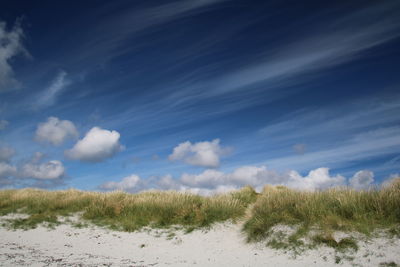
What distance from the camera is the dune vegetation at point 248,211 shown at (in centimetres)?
1201

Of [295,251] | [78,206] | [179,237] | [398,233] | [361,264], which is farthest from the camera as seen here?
[78,206]

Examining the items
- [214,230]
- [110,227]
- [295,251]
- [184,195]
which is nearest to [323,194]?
[295,251]

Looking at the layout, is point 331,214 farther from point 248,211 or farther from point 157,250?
point 157,250

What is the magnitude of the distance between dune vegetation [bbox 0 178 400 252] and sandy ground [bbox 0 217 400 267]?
52 centimetres

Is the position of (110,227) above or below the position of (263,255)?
above

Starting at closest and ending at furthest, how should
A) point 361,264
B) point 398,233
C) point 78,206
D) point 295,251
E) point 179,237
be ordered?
1. point 361,264
2. point 398,233
3. point 295,251
4. point 179,237
5. point 78,206

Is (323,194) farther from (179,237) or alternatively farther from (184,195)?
(184,195)

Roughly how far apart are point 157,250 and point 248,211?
16.9ft

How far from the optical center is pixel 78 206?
1952 cm

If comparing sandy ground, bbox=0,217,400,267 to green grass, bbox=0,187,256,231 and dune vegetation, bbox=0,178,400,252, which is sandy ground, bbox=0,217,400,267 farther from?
green grass, bbox=0,187,256,231

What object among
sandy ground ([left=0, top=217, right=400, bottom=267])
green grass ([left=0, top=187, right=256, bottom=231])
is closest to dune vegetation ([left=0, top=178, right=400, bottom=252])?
green grass ([left=0, top=187, right=256, bottom=231])

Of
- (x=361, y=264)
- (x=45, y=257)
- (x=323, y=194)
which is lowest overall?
(x=361, y=264)

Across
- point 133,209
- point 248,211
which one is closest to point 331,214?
point 248,211

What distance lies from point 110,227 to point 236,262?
25.4 feet
